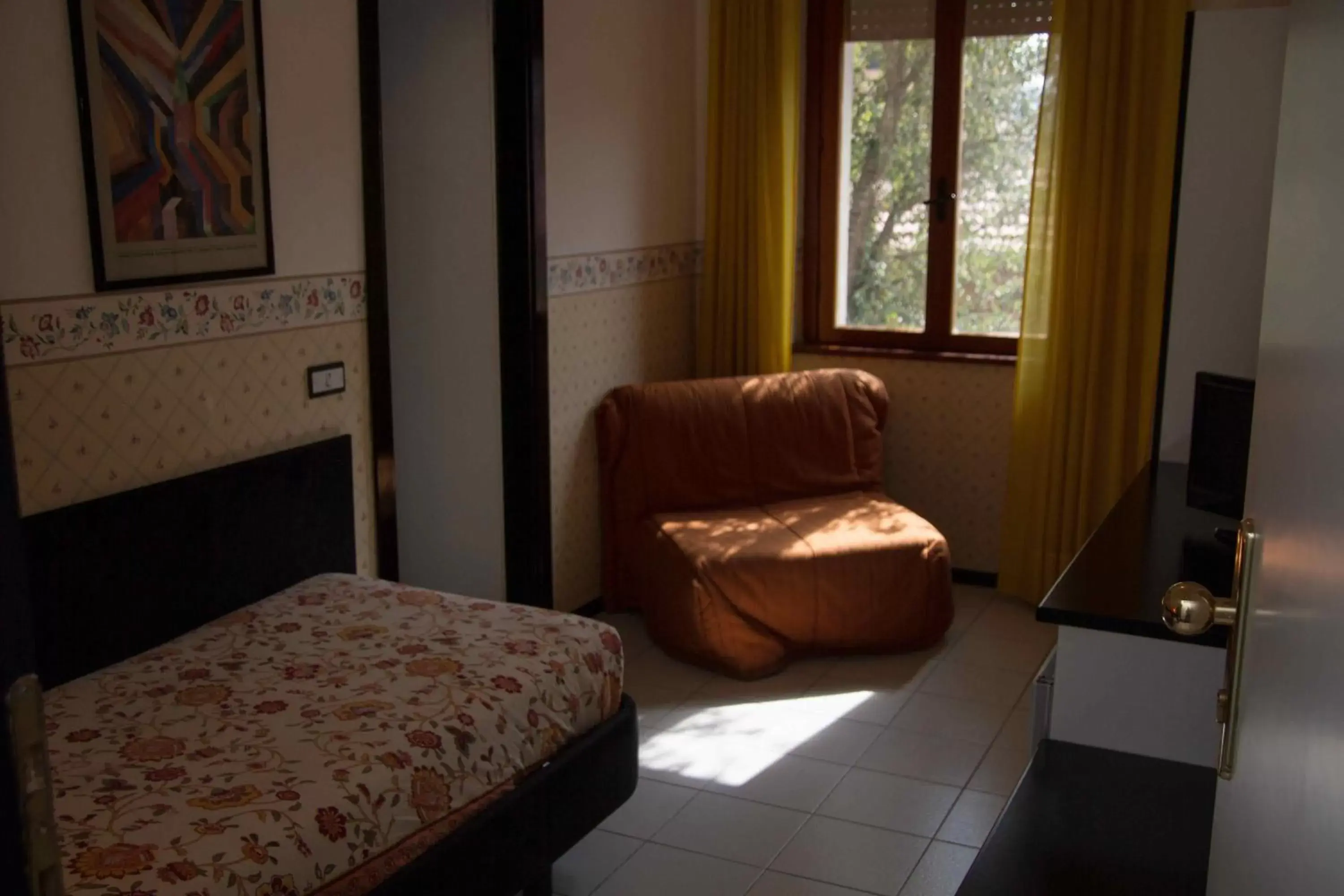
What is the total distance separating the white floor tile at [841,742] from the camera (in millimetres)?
3578

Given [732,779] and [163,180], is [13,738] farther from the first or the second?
[732,779]

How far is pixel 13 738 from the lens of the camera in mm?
740

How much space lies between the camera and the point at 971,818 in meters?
3.22

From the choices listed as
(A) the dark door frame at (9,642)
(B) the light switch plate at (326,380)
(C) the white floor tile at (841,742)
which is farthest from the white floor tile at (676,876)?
(A) the dark door frame at (9,642)

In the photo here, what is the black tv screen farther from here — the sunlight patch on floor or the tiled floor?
the sunlight patch on floor

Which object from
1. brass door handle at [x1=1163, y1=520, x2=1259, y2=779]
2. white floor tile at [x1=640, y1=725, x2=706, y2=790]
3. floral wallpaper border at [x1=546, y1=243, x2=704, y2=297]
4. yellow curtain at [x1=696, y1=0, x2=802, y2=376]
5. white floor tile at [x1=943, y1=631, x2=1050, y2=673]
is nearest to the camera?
brass door handle at [x1=1163, y1=520, x2=1259, y2=779]

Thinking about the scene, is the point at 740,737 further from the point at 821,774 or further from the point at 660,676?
the point at 660,676

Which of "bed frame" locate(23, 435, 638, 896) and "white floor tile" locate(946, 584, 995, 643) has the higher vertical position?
"bed frame" locate(23, 435, 638, 896)

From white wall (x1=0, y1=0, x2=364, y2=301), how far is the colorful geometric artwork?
92mm

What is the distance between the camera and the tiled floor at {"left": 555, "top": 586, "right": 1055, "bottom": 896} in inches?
117

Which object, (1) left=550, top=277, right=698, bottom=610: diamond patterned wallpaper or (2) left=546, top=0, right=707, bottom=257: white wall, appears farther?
(1) left=550, top=277, right=698, bottom=610: diamond patterned wallpaper

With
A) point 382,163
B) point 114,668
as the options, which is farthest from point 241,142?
point 114,668

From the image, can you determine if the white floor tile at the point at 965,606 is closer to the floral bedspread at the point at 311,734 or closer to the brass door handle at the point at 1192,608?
the floral bedspread at the point at 311,734

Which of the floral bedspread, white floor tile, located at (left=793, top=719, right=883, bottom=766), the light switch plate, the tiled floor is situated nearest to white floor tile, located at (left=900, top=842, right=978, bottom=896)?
the tiled floor
